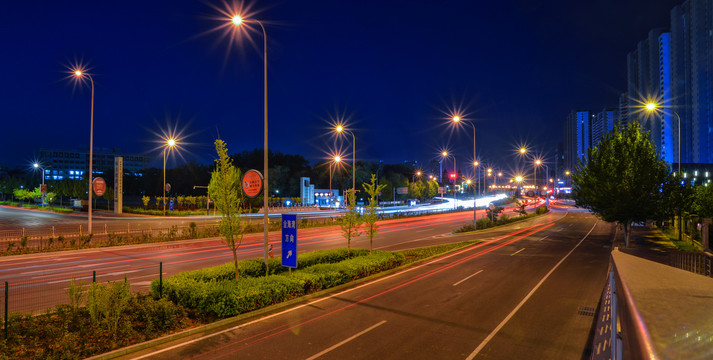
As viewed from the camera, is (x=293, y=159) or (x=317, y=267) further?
(x=293, y=159)

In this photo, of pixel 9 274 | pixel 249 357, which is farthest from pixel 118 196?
pixel 249 357

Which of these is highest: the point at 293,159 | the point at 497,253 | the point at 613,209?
the point at 293,159

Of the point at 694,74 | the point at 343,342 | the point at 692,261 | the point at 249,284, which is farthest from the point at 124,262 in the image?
the point at 694,74

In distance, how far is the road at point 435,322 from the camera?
28.2 ft

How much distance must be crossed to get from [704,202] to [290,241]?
3189 cm

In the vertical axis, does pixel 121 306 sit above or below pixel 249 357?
above

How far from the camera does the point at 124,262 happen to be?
19719 millimetres

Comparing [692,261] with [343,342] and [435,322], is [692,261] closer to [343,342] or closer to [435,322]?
[435,322]

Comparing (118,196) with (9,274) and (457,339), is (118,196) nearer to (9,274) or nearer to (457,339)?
(9,274)

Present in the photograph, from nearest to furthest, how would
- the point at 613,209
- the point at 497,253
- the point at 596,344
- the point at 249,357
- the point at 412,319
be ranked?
the point at 249,357, the point at 596,344, the point at 412,319, the point at 497,253, the point at 613,209

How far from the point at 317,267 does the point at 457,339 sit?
7.17 meters

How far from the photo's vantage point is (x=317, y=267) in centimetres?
1516

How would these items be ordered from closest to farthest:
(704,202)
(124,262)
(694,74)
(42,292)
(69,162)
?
(42,292)
(124,262)
(704,202)
(694,74)
(69,162)

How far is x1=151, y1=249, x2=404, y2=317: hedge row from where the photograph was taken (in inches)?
425
